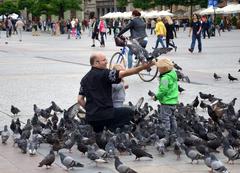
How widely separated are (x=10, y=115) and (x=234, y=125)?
451 centimetres

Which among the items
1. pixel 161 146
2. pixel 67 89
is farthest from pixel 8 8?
pixel 161 146

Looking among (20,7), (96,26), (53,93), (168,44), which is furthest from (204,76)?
(20,7)

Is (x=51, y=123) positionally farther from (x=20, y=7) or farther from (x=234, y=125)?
(x=20, y=7)

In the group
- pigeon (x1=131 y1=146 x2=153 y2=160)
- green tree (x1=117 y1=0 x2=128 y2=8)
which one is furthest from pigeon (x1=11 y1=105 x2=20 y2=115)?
green tree (x1=117 y1=0 x2=128 y2=8)

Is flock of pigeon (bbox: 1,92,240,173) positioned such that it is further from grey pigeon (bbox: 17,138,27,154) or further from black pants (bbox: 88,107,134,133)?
black pants (bbox: 88,107,134,133)

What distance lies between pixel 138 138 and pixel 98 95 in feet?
2.61

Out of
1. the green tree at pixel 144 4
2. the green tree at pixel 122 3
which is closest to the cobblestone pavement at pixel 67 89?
the green tree at pixel 144 4

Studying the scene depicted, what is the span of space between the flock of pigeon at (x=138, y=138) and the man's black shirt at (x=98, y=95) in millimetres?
217

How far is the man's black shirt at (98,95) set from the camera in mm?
8781

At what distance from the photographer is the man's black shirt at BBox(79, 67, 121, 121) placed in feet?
28.8

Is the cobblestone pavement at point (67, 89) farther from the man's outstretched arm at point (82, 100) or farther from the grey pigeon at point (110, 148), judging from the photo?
the man's outstretched arm at point (82, 100)

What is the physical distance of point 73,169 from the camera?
775 centimetres

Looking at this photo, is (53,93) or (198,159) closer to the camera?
(198,159)

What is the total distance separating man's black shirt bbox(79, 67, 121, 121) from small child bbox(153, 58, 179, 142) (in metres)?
0.87
